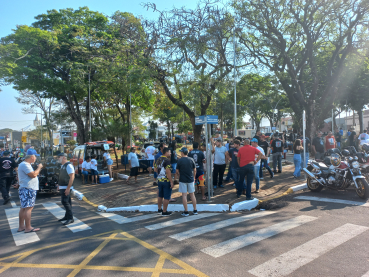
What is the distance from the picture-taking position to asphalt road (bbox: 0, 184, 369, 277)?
156 inches

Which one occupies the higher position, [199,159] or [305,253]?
[199,159]

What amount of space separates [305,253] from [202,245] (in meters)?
1.71

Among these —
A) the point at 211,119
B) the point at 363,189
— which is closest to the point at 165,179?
the point at 211,119

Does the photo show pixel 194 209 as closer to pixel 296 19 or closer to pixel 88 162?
pixel 88 162

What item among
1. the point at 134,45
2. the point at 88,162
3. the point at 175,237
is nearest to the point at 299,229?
the point at 175,237

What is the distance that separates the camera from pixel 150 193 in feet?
33.4

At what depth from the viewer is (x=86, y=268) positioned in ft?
13.4

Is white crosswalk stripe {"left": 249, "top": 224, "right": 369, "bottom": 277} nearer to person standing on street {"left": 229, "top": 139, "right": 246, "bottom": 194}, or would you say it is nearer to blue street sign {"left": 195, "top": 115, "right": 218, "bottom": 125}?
person standing on street {"left": 229, "top": 139, "right": 246, "bottom": 194}

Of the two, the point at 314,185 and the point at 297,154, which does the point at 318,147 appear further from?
the point at 314,185

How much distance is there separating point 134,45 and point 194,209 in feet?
34.6

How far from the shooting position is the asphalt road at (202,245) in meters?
3.95

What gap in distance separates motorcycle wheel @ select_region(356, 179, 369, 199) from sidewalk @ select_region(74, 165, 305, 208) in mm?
2324

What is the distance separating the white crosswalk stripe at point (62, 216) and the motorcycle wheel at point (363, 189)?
7.28 meters

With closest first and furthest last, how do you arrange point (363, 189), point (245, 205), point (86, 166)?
point (363, 189) → point (245, 205) → point (86, 166)
